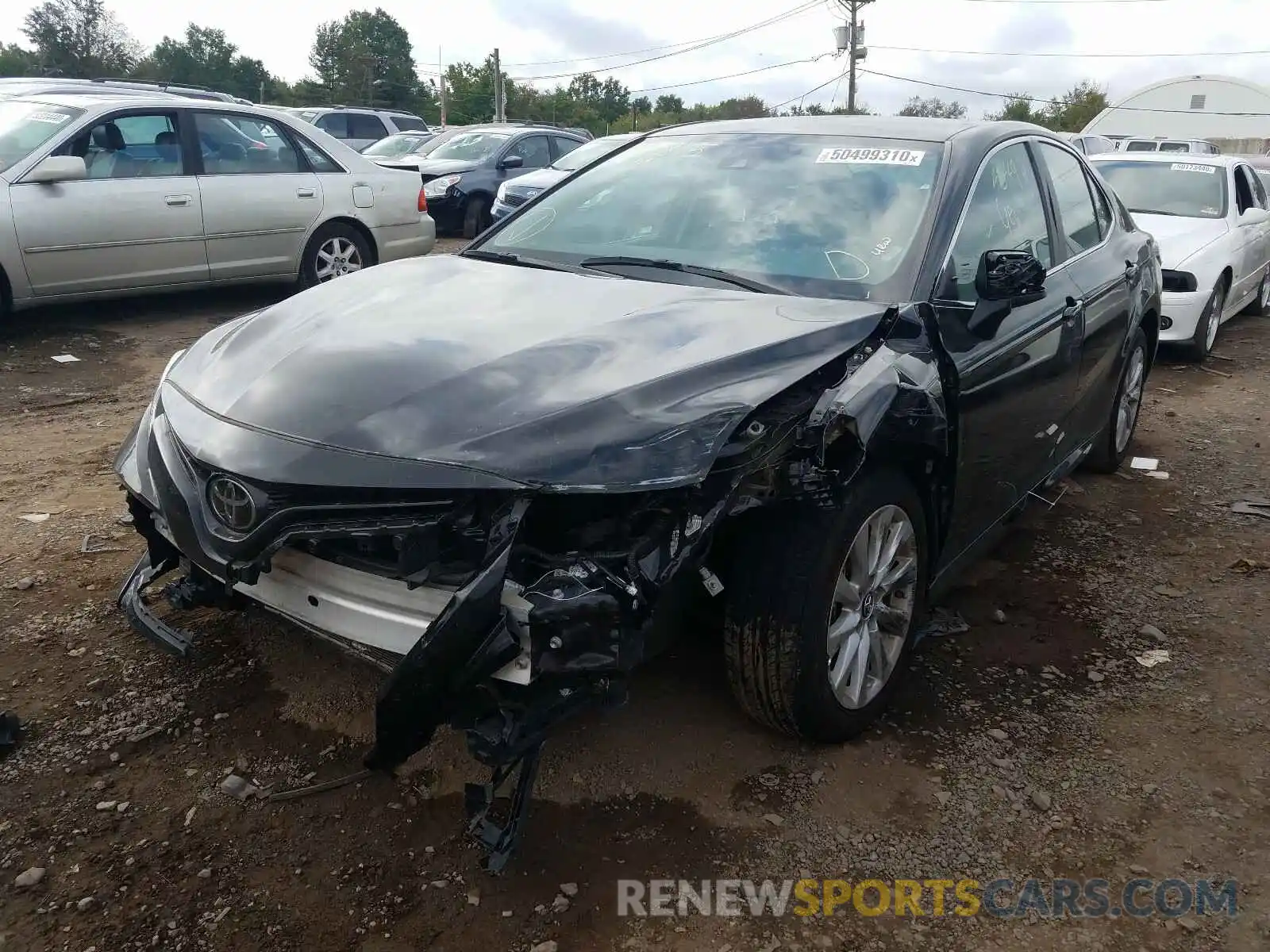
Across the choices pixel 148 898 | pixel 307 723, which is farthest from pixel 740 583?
pixel 148 898

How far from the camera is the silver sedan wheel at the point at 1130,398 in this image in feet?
16.3

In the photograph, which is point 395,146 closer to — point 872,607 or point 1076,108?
point 872,607

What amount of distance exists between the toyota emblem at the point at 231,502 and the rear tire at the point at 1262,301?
1027 cm

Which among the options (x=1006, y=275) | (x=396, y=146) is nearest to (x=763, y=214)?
(x=1006, y=275)

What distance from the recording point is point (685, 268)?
3.10 metres

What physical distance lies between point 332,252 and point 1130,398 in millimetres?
6204

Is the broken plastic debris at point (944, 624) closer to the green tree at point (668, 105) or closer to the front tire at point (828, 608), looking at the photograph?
the front tire at point (828, 608)

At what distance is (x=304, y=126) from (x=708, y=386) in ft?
23.6

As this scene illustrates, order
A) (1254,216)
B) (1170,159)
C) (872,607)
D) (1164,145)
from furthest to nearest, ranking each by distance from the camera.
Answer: (1164,145) < (1170,159) < (1254,216) < (872,607)

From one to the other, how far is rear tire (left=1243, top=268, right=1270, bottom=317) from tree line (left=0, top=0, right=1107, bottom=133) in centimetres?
3660

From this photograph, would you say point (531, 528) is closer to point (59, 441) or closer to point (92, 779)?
point (92, 779)

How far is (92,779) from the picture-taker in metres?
2.54

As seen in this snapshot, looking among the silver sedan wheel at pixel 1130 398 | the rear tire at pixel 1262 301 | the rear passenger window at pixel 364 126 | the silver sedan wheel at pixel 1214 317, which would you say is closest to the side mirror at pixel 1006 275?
the silver sedan wheel at pixel 1130 398

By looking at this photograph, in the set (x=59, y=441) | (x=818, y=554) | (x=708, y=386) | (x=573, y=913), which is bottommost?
(x=573, y=913)
